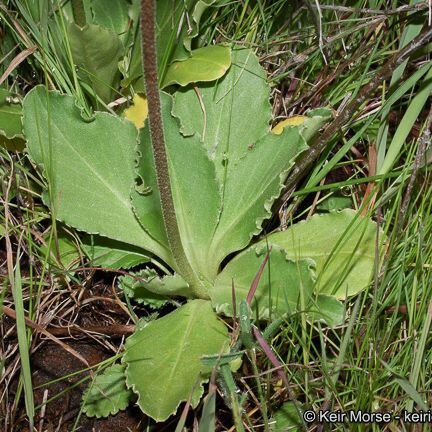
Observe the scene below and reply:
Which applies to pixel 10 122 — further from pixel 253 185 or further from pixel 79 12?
pixel 253 185

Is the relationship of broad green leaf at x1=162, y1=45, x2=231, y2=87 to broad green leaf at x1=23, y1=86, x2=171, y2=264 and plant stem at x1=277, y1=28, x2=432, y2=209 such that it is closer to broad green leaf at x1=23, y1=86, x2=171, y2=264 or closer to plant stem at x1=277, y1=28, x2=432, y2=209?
Answer: broad green leaf at x1=23, y1=86, x2=171, y2=264

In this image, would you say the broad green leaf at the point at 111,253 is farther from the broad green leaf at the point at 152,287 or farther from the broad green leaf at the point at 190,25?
the broad green leaf at the point at 190,25

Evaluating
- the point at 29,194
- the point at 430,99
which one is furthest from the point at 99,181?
the point at 430,99

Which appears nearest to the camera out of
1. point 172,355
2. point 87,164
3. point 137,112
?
point 172,355

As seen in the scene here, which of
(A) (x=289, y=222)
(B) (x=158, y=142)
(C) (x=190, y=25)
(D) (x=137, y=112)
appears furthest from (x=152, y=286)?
(C) (x=190, y=25)

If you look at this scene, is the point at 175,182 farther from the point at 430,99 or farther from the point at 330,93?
the point at 430,99

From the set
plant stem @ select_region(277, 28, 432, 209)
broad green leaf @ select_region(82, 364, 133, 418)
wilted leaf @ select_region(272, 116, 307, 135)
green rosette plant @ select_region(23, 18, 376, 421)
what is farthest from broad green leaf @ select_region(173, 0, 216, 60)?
broad green leaf @ select_region(82, 364, 133, 418)
